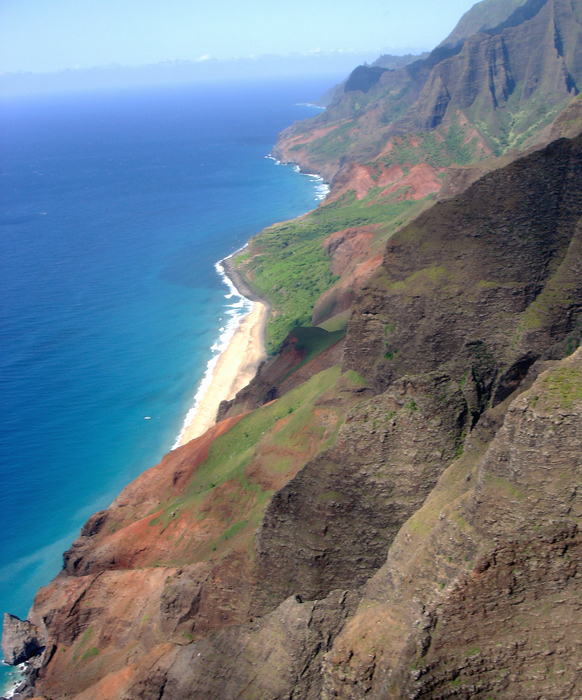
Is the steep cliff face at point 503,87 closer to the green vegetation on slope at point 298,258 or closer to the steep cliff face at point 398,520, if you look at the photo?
the green vegetation on slope at point 298,258

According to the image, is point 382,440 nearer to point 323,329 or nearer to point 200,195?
point 323,329

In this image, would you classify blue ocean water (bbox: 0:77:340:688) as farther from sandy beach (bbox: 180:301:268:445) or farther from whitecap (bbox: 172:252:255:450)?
sandy beach (bbox: 180:301:268:445)

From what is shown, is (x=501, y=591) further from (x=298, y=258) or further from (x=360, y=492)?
(x=298, y=258)

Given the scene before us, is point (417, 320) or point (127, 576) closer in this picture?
point (417, 320)

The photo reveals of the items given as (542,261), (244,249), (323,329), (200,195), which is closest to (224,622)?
(542,261)

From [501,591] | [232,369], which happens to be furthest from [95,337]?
[501,591]

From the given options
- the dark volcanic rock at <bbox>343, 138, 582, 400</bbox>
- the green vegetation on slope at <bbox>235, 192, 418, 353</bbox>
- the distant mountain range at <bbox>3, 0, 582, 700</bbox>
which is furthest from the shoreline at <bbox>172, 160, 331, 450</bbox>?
the dark volcanic rock at <bbox>343, 138, 582, 400</bbox>

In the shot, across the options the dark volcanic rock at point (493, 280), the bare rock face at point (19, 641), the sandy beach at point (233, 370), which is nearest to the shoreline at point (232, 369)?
the sandy beach at point (233, 370)
